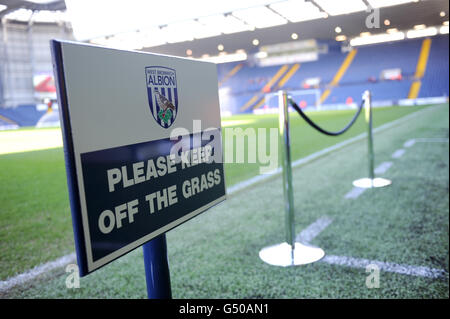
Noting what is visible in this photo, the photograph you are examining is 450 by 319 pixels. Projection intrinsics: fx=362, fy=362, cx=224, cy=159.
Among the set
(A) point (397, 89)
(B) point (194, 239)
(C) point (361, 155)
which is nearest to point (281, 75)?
(A) point (397, 89)

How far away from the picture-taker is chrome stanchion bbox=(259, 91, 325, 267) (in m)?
1.80

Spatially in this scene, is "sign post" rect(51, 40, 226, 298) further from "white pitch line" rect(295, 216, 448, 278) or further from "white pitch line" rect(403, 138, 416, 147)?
"white pitch line" rect(403, 138, 416, 147)

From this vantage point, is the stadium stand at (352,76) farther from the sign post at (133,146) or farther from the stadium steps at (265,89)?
the sign post at (133,146)

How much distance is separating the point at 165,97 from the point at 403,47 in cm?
3085

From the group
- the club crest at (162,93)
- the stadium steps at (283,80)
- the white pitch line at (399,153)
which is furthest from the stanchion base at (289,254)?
the stadium steps at (283,80)

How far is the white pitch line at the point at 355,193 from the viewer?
3.05 metres

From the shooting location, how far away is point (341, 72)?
29.4 m

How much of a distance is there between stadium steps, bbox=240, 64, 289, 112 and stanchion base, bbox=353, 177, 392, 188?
91.0 feet

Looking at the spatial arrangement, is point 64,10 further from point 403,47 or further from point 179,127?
point 403,47

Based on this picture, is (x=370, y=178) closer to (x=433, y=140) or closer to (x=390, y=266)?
(x=390, y=266)

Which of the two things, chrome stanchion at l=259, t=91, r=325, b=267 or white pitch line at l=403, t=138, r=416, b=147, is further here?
white pitch line at l=403, t=138, r=416, b=147

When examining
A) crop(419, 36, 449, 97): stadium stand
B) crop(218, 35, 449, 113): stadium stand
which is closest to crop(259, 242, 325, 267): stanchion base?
crop(218, 35, 449, 113): stadium stand

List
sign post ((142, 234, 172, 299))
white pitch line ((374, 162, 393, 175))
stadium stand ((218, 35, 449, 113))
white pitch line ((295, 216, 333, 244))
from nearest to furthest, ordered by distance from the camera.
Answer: sign post ((142, 234, 172, 299)) < white pitch line ((295, 216, 333, 244)) < white pitch line ((374, 162, 393, 175)) < stadium stand ((218, 35, 449, 113))

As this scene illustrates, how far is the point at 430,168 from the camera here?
13.1 ft
